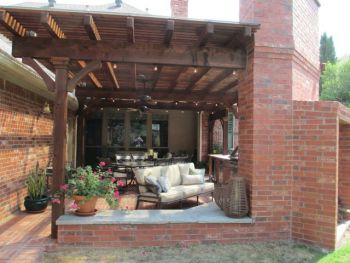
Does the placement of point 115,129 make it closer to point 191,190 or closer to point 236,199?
point 191,190

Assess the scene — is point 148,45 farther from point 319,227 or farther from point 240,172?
point 319,227

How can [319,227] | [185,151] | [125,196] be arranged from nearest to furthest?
1. [319,227]
2. [125,196]
3. [185,151]

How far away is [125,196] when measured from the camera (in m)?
6.98

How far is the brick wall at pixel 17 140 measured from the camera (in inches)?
195

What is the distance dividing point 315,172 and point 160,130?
9.53 meters

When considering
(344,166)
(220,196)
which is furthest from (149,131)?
(344,166)

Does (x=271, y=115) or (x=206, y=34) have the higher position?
(x=206, y=34)

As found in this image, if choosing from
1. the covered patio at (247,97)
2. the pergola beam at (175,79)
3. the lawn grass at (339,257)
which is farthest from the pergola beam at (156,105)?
the lawn grass at (339,257)

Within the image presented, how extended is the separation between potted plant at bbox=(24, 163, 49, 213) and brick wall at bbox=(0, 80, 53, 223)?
0.25 m

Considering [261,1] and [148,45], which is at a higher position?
[261,1]

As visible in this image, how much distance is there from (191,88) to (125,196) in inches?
128

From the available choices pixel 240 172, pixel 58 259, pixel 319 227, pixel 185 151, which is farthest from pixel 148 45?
pixel 185 151

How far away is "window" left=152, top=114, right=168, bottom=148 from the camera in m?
13.2

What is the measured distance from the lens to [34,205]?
5367 mm
